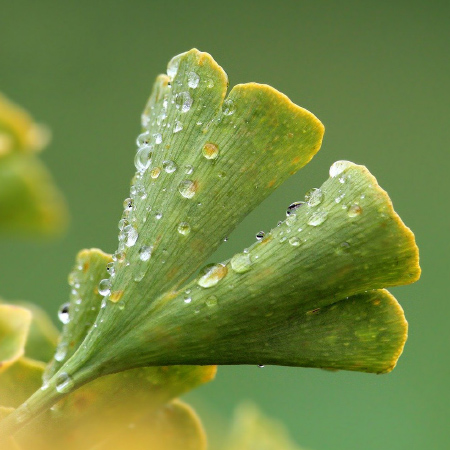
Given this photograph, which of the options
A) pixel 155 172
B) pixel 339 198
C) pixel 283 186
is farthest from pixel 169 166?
pixel 283 186

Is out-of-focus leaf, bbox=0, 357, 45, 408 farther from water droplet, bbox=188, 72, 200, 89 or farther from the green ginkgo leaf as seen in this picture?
water droplet, bbox=188, 72, 200, 89

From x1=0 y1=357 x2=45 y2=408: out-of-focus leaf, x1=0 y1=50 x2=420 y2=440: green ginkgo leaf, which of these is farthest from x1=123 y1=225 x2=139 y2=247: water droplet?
x1=0 y1=357 x2=45 y2=408: out-of-focus leaf

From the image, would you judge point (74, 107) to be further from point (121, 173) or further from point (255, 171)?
point (255, 171)

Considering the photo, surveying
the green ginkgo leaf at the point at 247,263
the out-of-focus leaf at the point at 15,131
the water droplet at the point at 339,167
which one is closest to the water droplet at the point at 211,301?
the green ginkgo leaf at the point at 247,263

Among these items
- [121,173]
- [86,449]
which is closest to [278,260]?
[86,449]

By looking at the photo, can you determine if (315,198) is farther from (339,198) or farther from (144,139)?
(144,139)

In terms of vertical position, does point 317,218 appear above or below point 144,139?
below
